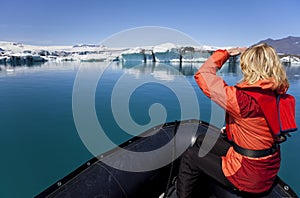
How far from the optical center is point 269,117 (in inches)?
38.0

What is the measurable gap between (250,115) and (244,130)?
0.34 feet

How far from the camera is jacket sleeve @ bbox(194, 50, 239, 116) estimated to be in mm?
958

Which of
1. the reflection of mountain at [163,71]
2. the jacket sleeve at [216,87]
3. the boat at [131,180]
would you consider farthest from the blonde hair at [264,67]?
the reflection of mountain at [163,71]

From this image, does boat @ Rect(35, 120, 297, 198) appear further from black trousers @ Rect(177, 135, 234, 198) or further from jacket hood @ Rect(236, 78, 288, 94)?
jacket hood @ Rect(236, 78, 288, 94)

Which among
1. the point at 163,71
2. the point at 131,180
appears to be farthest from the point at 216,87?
the point at 163,71

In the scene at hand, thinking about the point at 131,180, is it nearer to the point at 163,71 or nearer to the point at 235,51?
the point at 235,51

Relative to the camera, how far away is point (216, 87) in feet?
3.32

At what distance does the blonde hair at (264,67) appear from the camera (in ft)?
3.28

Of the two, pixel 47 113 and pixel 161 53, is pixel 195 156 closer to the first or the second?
pixel 47 113

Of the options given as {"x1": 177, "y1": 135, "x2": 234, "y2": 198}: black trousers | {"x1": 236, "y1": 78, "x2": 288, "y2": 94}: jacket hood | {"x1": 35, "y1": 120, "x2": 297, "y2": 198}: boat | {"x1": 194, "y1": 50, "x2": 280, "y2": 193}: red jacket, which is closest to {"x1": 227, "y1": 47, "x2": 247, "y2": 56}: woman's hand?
{"x1": 194, "y1": 50, "x2": 280, "y2": 193}: red jacket

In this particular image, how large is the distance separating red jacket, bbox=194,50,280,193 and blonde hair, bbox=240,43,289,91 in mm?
47

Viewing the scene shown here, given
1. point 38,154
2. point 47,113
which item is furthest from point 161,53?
point 38,154

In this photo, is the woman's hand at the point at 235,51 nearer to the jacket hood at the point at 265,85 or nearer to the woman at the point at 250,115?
the woman at the point at 250,115

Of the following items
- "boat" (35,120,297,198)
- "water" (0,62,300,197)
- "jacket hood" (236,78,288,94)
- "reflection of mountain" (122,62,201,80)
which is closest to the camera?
"jacket hood" (236,78,288,94)
